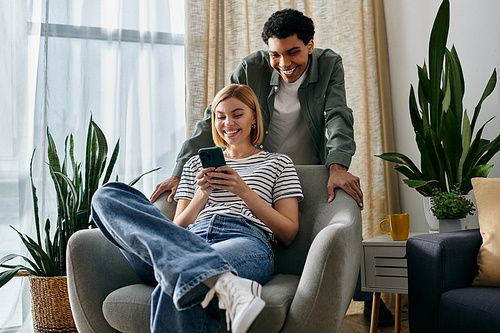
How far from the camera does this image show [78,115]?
2307 mm

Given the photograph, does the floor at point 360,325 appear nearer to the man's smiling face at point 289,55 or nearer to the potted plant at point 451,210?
the potted plant at point 451,210

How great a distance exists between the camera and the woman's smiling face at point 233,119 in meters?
1.52

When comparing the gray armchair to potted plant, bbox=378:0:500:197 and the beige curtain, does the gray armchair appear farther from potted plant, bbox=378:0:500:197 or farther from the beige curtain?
the beige curtain

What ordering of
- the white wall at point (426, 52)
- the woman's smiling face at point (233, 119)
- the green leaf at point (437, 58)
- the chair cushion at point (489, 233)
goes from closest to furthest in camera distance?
the chair cushion at point (489, 233), the woman's smiling face at point (233, 119), the green leaf at point (437, 58), the white wall at point (426, 52)

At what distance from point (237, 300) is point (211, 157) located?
0.55 metres

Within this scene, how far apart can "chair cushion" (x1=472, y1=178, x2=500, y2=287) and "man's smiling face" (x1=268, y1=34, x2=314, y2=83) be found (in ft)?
2.76

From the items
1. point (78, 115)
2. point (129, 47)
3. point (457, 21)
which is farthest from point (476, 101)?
point (78, 115)

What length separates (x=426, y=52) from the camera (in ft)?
7.75

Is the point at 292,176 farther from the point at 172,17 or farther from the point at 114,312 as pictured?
the point at 172,17

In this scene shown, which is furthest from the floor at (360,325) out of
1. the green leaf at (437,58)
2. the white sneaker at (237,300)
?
the white sneaker at (237,300)

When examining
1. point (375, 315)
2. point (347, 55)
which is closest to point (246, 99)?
point (375, 315)

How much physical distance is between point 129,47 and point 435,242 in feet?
6.42

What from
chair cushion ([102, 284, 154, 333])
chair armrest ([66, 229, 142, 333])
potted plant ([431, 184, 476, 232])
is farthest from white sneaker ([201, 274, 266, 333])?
potted plant ([431, 184, 476, 232])

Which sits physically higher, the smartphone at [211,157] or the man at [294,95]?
the man at [294,95]
